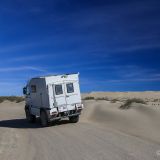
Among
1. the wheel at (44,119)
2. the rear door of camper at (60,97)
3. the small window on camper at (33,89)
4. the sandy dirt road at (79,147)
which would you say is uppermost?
the small window on camper at (33,89)

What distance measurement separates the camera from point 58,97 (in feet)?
91.3

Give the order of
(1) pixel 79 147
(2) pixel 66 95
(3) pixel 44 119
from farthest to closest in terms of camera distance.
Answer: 1. (3) pixel 44 119
2. (2) pixel 66 95
3. (1) pixel 79 147

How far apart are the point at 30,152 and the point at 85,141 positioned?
2.84 metres

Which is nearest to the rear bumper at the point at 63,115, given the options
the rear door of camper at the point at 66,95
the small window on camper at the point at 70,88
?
the rear door of camper at the point at 66,95

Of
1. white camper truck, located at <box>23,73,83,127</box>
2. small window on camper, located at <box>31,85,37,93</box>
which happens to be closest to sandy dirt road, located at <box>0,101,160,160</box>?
white camper truck, located at <box>23,73,83,127</box>

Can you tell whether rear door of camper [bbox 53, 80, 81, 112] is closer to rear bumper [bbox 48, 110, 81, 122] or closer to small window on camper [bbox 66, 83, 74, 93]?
small window on camper [bbox 66, 83, 74, 93]

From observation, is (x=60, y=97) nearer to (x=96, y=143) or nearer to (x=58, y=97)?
(x=58, y=97)

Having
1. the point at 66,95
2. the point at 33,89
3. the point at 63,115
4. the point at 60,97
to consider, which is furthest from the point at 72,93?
the point at 33,89

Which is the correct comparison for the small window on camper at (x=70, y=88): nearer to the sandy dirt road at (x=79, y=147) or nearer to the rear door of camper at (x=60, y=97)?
the rear door of camper at (x=60, y=97)

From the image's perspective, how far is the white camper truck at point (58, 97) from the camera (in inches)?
1086

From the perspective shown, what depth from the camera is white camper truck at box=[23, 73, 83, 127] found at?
2759 centimetres

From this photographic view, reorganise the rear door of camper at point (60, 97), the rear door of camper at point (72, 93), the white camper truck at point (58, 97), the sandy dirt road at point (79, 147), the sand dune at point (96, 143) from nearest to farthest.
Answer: the sandy dirt road at point (79, 147) < the sand dune at point (96, 143) < the white camper truck at point (58, 97) < the rear door of camper at point (60, 97) < the rear door of camper at point (72, 93)

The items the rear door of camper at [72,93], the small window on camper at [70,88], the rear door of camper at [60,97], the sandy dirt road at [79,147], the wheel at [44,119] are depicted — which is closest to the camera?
the sandy dirt road at [79,147]

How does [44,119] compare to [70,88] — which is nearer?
[44,119]
